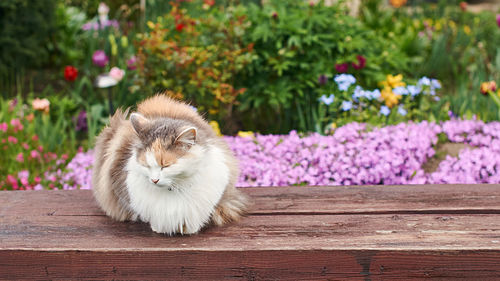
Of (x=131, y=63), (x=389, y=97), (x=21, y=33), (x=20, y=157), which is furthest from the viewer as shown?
(x=21, y=33)

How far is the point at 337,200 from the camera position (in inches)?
78.2

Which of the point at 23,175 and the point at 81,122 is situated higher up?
the point at 81,122

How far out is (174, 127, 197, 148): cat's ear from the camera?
1447 millimetres

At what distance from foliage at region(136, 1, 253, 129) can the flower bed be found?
26.1 inches

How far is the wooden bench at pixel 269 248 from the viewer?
5.22ft

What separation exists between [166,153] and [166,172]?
0.17 feet

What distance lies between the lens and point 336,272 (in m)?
1.62

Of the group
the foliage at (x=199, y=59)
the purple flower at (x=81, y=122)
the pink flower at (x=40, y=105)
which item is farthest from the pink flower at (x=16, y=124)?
the foliage at (x=199, y=59)

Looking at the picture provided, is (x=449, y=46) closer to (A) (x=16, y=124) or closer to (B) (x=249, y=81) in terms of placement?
(B) (x=249, y=81)

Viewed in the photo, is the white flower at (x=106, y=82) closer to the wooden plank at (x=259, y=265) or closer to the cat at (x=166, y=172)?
the cat at (x=166, y=172)

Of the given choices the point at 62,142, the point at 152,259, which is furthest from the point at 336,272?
the point at 62,142

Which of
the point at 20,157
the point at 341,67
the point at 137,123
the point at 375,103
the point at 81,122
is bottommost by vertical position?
the point at 20,157

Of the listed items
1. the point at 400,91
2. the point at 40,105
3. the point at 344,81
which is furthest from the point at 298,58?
the point at 40,105

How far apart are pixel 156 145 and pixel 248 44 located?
239cm
